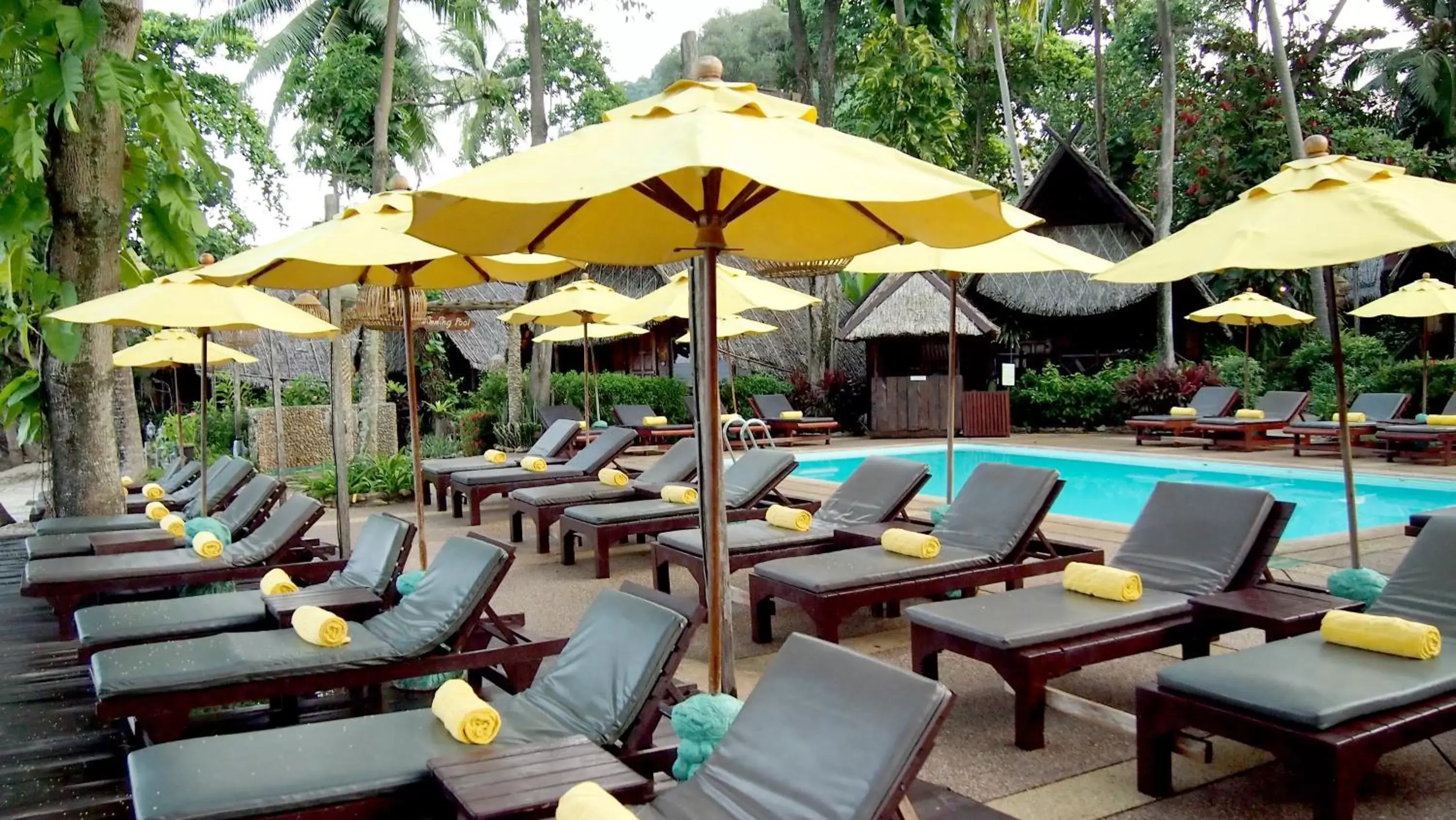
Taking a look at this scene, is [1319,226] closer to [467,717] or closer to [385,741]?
[467,717]

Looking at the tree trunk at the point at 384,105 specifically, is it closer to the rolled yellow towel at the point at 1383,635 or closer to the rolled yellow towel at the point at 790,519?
the rolled yellow towel at the point at 790,519

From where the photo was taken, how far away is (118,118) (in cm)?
667

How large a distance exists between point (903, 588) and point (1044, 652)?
127cm

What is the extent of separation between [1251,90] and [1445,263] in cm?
570

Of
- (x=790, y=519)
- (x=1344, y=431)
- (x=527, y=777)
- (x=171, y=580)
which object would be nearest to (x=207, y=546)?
(x=171, y=580)

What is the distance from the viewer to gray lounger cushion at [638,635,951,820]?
2350 mm

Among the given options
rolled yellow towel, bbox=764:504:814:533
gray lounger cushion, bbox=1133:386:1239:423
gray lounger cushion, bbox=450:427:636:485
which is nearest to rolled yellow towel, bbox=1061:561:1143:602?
rolled yellow towel, bbox=764:504:814:533

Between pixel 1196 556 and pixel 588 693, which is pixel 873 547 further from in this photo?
pixel 588 693

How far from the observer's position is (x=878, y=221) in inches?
134

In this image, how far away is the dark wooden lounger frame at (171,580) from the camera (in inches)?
201

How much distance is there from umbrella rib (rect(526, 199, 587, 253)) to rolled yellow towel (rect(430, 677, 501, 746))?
1.49 m

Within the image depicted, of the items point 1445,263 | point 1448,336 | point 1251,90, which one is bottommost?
point 1448,336

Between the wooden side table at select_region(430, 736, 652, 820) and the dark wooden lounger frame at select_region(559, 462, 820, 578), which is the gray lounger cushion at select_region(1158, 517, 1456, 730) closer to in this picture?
the wooden side table at select_region(430, 736, 652, 820)

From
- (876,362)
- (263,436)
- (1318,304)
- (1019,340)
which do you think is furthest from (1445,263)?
(263,436)
